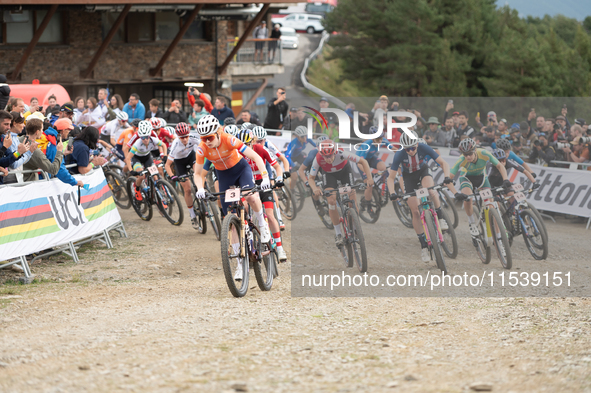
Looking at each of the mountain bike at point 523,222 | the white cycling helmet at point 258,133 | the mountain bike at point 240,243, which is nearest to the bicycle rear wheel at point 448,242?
the mountain bike at point 523,222

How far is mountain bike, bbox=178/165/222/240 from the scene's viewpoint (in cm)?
1235

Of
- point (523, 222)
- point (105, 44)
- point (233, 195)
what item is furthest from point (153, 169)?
point (105, 44)

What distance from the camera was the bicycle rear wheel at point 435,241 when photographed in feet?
34.0

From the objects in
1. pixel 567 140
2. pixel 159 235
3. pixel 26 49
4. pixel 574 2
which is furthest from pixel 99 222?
pixel 574 2

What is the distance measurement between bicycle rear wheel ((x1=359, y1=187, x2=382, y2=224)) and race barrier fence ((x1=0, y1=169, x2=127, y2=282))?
493 centimetres

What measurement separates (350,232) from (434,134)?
6.64 meters

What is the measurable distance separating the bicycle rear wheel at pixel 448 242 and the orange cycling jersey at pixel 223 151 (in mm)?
3637

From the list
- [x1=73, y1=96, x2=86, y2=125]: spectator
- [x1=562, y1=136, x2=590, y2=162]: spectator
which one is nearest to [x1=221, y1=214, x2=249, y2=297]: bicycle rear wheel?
[x1=562, y1=136, x2=590, y2=162]: spectator

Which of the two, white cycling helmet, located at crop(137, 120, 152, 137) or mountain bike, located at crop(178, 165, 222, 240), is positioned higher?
white cycling helmet, located at crop(137, 120, 152, 137)

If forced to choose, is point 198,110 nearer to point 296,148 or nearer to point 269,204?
point 296,148

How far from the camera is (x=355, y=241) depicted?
10312 mm

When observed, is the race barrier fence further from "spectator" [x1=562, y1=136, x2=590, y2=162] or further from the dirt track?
"spectator" [x1=562, y1=136, x2=590, y2=162]

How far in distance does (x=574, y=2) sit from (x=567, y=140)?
197 metres

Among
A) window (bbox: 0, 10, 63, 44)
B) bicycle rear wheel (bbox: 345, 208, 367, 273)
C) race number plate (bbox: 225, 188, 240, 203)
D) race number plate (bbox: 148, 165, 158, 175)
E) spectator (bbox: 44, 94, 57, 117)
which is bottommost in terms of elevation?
bicycle rear wheel (bbox: 345, 208, 367, 273)
